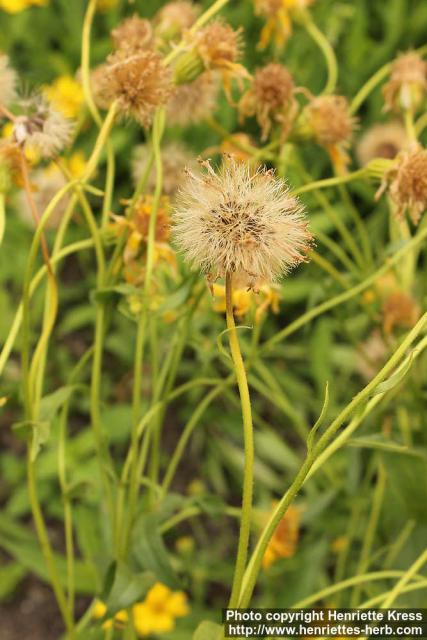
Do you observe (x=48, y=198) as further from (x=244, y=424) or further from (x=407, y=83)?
(x=244, y=424)

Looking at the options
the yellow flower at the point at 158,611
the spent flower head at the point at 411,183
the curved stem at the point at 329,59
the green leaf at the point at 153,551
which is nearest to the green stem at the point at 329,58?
the curved stem at the point at 329,59

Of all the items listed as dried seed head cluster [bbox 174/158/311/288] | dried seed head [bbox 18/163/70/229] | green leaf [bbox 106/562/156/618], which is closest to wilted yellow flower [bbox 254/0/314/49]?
dried seed head [bbox 18/163/70/229]

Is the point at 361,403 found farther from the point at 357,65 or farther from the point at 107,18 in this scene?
the point at 107,18

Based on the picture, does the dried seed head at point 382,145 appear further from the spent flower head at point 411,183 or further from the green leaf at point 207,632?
the green leaf at point 207,632

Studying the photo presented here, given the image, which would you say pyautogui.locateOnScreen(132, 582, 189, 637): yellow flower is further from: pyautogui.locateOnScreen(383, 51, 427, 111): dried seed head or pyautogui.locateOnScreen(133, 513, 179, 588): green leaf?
pyautogui.locateOnScreen(383, 51, 427, 111): dried seed head

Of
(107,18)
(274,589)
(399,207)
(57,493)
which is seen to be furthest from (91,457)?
(107,18)

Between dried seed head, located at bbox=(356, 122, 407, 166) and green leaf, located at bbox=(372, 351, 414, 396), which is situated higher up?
dried seed head, located at bbox=(356, 122, 407, 166)

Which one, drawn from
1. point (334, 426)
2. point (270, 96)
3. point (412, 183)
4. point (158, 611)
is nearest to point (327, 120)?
point (270, 96)
